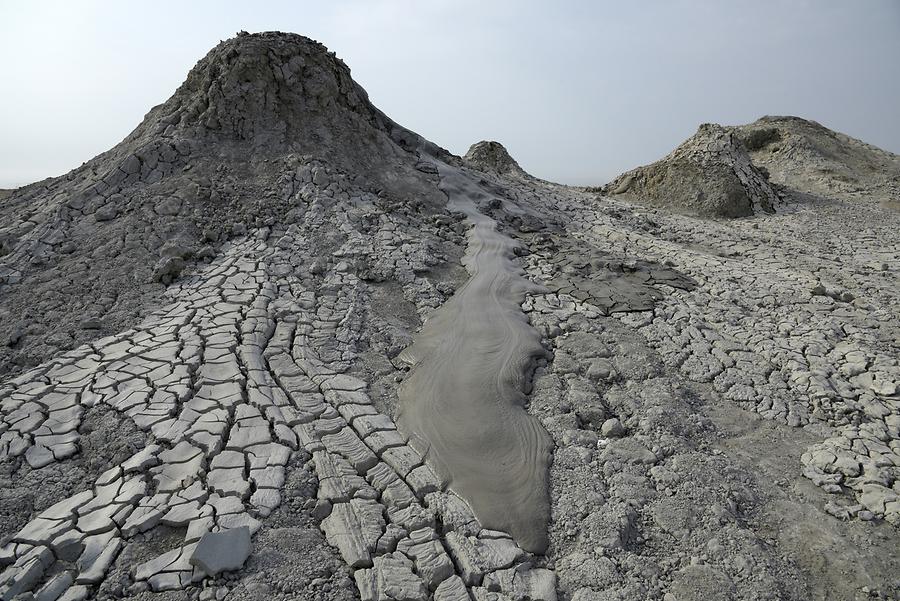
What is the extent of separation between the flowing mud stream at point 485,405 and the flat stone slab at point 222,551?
1.00 metres

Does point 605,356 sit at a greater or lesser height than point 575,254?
lesser

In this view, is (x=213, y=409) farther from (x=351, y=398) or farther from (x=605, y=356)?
(x=605, y=356)

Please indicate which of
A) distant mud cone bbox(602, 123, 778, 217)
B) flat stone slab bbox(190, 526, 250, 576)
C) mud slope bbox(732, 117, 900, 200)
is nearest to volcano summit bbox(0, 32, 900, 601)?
flat stone slab bbox(190, 526, 250, 576)

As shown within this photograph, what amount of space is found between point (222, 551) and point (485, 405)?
1612 mm

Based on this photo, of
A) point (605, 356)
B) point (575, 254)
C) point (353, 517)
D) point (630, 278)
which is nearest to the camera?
point (353, 517)

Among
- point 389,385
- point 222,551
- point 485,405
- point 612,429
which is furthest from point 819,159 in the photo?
point 222,551

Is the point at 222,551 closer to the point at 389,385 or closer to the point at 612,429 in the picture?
the point at 389,385

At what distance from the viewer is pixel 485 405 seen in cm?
310

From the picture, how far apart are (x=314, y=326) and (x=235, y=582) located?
7.26ft

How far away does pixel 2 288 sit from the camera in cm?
464

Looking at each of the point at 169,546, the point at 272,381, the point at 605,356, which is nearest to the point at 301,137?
the point at 272,381

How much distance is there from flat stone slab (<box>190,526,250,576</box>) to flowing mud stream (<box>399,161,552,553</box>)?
100cm

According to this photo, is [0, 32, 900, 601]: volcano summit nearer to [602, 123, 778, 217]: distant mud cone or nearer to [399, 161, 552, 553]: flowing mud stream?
→ [399, 161, 552, 553]: flowing mud stream

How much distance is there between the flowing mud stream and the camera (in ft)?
8.03
